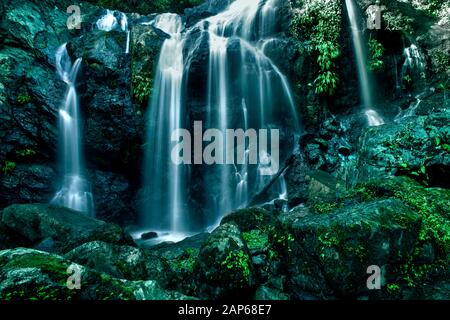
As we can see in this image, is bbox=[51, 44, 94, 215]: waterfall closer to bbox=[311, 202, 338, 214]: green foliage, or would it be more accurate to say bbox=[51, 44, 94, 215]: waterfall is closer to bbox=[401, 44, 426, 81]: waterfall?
bbox=[311, 202, 338, 214]: green foliage

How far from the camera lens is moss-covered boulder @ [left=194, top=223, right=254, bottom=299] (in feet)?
11.8

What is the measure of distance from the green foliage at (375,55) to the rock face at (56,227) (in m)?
12.4

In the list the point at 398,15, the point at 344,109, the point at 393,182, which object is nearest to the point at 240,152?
the point at 344,109

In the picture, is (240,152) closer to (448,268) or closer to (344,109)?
(344,109)

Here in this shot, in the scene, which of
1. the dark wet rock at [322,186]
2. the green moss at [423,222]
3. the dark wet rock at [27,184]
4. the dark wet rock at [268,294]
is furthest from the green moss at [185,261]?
the dark wet rock at [27,184]

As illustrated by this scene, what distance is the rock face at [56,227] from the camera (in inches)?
241

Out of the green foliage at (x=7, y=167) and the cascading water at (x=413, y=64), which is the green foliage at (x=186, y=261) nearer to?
the green foliage at (x=7, y=167)

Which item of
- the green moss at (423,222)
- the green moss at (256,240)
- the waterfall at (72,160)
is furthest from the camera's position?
the waterfall at (72,160)

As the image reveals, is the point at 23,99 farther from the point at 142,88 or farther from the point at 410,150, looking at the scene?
the point at 410,150

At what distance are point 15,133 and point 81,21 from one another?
6.90 m

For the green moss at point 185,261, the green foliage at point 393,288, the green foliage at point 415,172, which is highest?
the green foliage at point 415,172

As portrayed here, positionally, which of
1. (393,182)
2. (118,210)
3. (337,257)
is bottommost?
(118,210)

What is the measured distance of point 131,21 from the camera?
622 inches

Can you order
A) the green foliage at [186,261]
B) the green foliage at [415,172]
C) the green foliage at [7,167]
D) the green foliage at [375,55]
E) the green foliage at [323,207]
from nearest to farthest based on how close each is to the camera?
the green foliage at [186,261]
the green foliage at [323,207]
the green foliage at [415,172]
the green foliage at [7,167]
the green foliage at [375,55]
